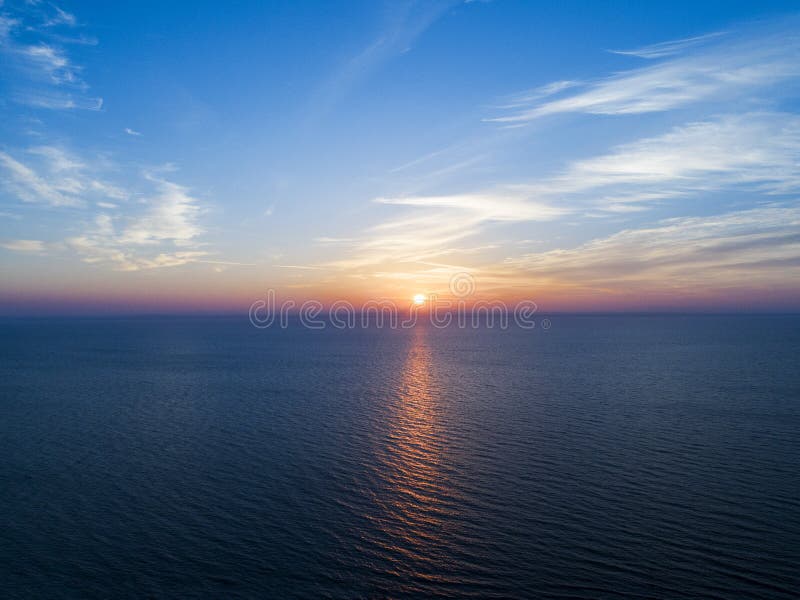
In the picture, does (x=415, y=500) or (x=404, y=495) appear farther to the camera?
(x=404, y=495)

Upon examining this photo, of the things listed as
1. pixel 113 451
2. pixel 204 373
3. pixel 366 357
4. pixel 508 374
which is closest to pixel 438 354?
pixel 366 357

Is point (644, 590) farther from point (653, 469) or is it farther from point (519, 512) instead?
point (653, 469)

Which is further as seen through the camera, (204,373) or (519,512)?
(204,373)

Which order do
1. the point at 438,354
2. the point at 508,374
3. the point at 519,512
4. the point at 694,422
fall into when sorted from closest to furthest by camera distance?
the point at 519,512, the point at 694,422, the point at 508,374, the point at 438,354

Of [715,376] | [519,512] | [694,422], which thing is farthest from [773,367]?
[519,512]

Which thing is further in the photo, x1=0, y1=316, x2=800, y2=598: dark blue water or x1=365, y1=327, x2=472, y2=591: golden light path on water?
x1=365, y1=327, x2=472, y2=591: golden light path on water

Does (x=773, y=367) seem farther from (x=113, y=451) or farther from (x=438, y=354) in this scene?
(x=113, y=451)

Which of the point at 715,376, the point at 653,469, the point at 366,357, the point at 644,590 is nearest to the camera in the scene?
the point at 644,590

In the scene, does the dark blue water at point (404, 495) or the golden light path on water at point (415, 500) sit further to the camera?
the golden light path on water at point (415, 500)
